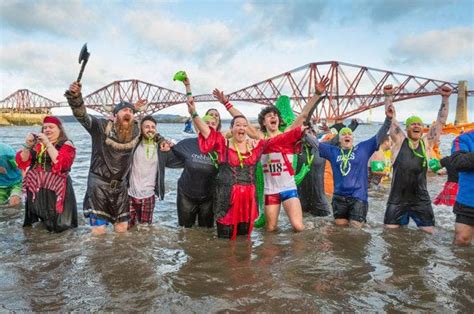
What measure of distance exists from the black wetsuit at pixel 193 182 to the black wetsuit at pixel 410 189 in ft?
7.91

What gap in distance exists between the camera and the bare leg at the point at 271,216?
5.40 metres

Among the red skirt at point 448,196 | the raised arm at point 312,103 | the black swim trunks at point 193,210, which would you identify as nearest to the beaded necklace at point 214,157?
the black swim trunks at point 193,210

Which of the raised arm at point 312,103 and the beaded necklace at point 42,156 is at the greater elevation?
the raised arm at point 312,103

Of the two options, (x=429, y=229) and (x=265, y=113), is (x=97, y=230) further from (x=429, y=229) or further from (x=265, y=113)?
(x=429, y=229)

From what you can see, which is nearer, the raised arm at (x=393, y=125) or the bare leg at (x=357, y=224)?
the raised arm at (x=393, y=125)

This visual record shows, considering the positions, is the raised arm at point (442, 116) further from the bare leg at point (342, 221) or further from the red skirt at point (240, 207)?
the red skirt at point (240, 207)

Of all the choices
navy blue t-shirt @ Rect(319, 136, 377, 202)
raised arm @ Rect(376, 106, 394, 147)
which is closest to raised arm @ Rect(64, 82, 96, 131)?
navy blue t-shirt @ Rect(319, 136, 377, 202)

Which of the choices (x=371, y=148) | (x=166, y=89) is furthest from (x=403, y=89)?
(x=371, y=148)

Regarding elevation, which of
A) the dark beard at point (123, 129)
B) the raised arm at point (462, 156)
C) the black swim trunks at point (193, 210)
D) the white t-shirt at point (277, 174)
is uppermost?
the dark beard at point (123, 129)

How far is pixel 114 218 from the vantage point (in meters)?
4.93

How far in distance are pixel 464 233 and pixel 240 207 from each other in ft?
8.51

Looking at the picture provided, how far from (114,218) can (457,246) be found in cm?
409

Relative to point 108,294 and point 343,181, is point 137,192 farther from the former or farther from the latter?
point 343,181

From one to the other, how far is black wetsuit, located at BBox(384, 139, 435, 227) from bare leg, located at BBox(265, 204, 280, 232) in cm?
156
